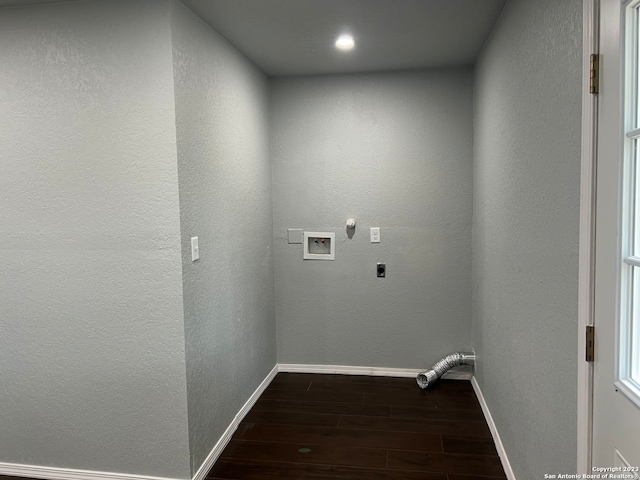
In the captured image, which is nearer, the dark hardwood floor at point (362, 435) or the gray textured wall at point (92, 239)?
the gray textured wall at point (92, 239)

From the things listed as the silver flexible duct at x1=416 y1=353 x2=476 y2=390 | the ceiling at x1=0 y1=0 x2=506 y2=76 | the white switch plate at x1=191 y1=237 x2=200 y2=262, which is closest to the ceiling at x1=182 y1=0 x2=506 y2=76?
the ceiling at x1=0 y1=0 x2=506 y2=76

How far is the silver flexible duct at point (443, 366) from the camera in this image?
11.6 feet

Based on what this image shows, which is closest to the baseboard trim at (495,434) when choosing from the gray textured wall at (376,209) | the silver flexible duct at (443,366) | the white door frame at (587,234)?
the silver flexible duct at (443,366)

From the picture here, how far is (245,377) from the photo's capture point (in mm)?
3180

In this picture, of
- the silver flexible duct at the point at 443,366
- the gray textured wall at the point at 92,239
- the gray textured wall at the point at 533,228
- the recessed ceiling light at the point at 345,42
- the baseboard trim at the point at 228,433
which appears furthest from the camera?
the silver flexible duct at the point at 443,366

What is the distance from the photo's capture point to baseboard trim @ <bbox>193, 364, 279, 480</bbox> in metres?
2.45

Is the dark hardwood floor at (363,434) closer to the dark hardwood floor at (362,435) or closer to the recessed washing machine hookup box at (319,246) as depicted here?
the dark hardwood floor at (362,435)

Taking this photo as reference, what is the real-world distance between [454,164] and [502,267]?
1.31 meters

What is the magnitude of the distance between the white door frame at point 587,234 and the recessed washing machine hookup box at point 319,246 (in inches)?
98.0

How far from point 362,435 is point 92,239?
193 cm

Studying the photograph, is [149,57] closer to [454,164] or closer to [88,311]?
[88,311]

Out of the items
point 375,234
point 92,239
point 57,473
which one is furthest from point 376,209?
point 57,473

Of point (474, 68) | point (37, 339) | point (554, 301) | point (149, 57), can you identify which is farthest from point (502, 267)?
point (37, 339)

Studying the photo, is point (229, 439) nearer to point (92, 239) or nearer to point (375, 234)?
point (92, 239)
